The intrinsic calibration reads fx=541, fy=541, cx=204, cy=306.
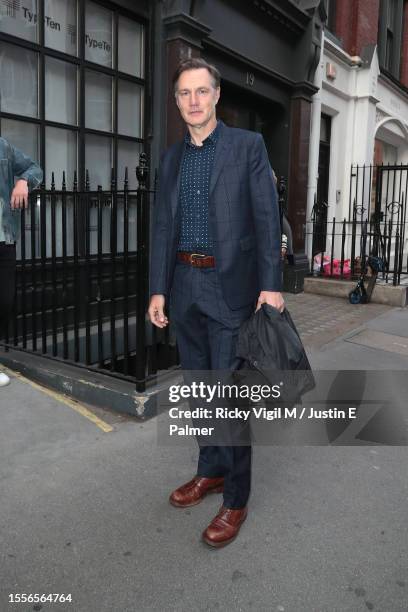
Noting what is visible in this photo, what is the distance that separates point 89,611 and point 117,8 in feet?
20.2

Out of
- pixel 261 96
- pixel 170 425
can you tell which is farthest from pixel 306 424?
pixel 261 96

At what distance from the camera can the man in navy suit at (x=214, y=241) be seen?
2.53m

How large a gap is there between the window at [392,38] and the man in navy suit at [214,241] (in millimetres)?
14410

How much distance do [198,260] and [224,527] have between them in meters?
1.30

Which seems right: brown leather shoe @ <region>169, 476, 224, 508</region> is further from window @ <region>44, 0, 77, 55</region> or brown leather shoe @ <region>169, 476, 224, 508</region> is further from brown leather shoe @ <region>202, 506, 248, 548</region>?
window @ <region>44, 0, 77, 55</region>

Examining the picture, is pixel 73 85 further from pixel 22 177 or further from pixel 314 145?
pixel 314 145

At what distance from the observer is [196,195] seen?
263 cm

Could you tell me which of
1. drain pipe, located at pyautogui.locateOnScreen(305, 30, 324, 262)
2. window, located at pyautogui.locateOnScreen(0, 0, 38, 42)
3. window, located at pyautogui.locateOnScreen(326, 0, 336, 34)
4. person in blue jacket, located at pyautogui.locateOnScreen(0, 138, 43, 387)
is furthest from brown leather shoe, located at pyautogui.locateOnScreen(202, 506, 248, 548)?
window, located at pyautogui.locateOnScreen(326, 0, 336, 34)

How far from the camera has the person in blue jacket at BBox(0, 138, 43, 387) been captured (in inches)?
157

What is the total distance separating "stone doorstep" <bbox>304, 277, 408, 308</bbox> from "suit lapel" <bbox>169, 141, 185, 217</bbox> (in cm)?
668

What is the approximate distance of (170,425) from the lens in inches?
155

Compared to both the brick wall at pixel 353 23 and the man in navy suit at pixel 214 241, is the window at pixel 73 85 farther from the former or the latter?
the brick wall at pixel 353 23

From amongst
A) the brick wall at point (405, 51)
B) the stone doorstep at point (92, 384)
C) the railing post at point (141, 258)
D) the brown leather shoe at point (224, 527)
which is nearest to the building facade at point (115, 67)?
the stone doorstep at point (92, 384)

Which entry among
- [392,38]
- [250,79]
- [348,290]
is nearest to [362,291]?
[348,290]
